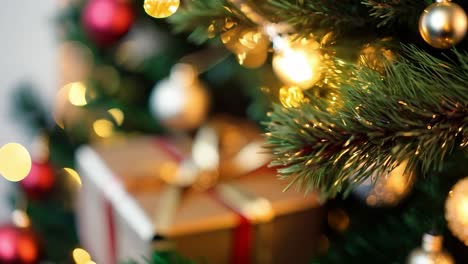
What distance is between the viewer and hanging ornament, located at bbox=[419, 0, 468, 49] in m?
0.38

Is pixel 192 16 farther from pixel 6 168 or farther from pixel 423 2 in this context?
pixel 6 168

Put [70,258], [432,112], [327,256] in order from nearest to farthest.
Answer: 1. [432,112]
2. [327,256]
3. [70,258]

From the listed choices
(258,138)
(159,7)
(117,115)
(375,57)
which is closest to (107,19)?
(117,115)

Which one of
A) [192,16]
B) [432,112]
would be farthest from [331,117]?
[192,16]

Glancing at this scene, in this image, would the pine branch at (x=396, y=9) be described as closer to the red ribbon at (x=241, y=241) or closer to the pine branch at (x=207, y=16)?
the pine branch at (x=207, y=16)

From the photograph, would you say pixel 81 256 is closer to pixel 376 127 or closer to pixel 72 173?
pixel 72 173

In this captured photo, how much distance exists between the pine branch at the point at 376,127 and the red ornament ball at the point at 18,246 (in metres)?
0.48

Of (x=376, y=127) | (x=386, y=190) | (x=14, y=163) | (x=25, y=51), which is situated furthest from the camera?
(x=25, y=51)

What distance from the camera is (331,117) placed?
1.23 ft

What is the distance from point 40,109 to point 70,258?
28cm

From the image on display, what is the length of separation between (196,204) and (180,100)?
0.61 ft

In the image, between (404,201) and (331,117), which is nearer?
(331,117)

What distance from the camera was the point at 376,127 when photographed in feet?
1.18

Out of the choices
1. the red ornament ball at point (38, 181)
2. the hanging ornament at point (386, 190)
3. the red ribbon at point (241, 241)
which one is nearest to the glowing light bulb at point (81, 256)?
the red ornament ball at point (38, 181)
